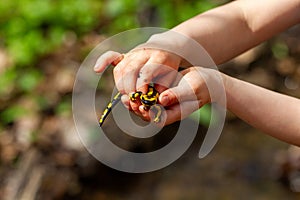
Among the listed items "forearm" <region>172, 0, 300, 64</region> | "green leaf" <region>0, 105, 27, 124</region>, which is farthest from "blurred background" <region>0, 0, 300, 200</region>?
"forearm" <region>172, 0, 300, 64</region>

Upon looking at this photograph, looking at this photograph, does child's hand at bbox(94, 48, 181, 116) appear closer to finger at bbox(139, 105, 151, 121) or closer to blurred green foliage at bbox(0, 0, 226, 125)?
finger at bbox(139, 105, 151, 121)

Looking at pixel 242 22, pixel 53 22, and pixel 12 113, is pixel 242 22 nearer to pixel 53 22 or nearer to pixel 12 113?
pixel 12 113

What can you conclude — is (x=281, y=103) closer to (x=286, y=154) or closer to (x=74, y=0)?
(x=286, y=154)

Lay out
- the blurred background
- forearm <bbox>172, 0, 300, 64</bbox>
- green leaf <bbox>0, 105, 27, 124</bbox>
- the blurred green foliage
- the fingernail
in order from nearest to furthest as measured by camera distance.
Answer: the fingernail → forearm <bbox>172, 0, 300, 64</bbox> → the blurred background → green leaf <bbox>0, 105, 27, 124</bbox> → the blurred green foliage

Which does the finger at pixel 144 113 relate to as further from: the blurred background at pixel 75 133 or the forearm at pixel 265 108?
the blurred background at pixel 75 133

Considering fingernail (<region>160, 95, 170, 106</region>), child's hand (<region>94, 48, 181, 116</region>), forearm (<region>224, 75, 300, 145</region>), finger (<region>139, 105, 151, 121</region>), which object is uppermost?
fingernail (<region>160, 95, 170, 106</region>)

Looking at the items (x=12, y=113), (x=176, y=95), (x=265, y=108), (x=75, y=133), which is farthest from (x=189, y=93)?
(x=12, y=113)

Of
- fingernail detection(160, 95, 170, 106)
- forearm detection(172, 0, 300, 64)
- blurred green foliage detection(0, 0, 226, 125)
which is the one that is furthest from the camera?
blurred green foliage detection(0, 0, 226, 125)
